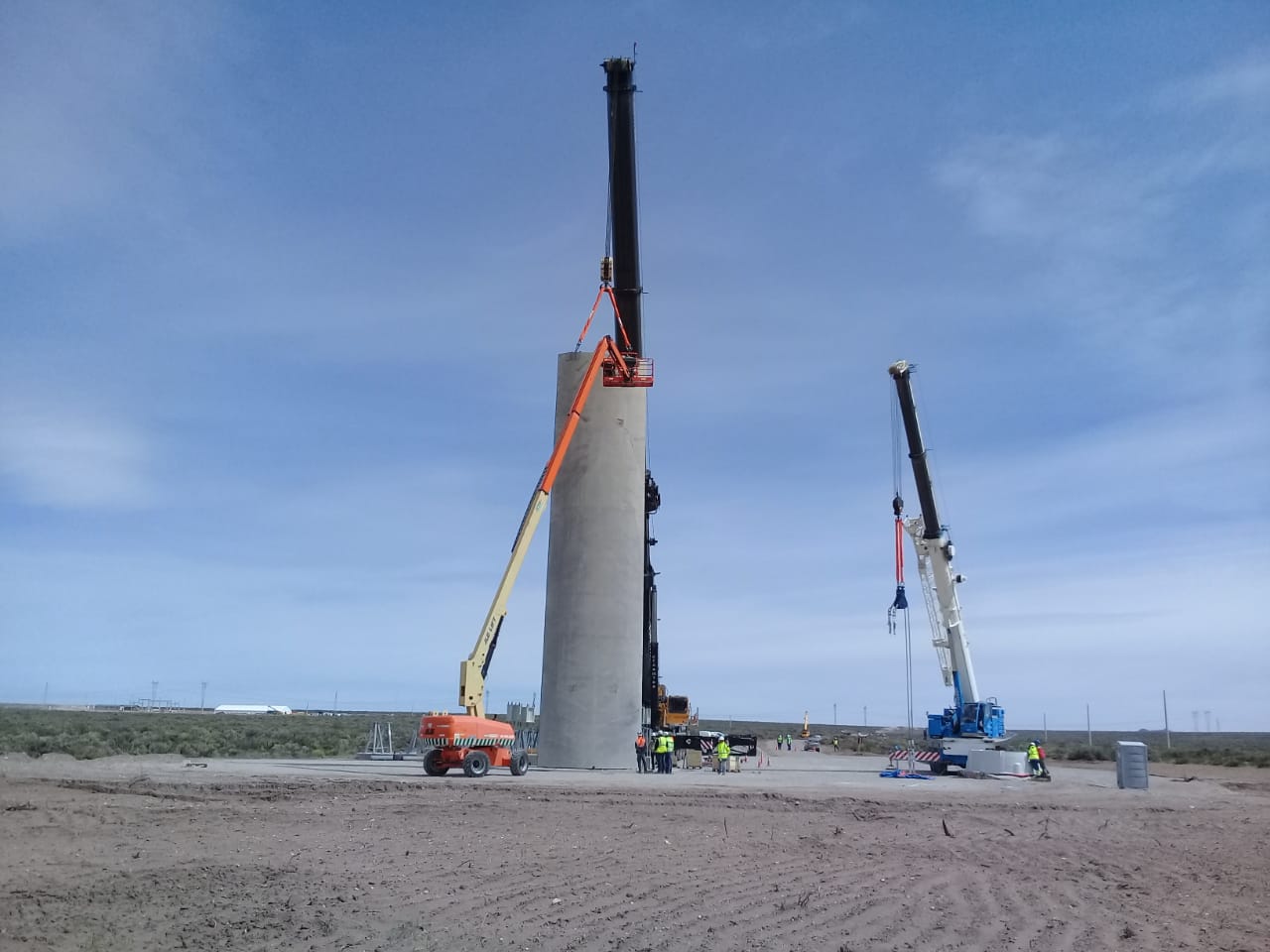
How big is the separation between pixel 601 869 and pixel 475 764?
14411mm

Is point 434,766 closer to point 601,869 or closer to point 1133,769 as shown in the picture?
point 601,869

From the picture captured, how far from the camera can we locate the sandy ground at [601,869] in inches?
373

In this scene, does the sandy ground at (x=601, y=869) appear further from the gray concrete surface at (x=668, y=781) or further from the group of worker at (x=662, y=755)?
the group of worker at (x=662, y=755)

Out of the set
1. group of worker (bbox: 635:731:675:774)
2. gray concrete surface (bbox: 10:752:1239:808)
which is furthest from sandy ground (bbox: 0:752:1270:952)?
group of worker (bbox: 635:731:675:774)

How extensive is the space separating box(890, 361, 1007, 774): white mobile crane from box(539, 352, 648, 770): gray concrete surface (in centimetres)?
1003

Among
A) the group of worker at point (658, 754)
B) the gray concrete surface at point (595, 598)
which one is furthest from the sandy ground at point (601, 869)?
the gray concrete surface at point (595, 598)

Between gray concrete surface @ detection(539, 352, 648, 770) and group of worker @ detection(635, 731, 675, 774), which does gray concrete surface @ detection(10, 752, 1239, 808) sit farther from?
gray concrete surface @ detection(539, 352, 648, 770)

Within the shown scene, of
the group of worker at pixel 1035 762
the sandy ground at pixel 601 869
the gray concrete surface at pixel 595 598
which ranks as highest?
the gray concrete surface at pixel 595 598

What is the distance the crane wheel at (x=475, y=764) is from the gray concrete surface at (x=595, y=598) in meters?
5.77

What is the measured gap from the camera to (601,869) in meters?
12.6

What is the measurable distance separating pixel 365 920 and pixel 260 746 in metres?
35.9

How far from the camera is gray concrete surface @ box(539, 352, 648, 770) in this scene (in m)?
32.0

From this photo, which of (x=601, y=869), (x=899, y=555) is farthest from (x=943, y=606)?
(x=601, y=869)

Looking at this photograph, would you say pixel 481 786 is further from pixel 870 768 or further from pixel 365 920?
pixel 870 768
